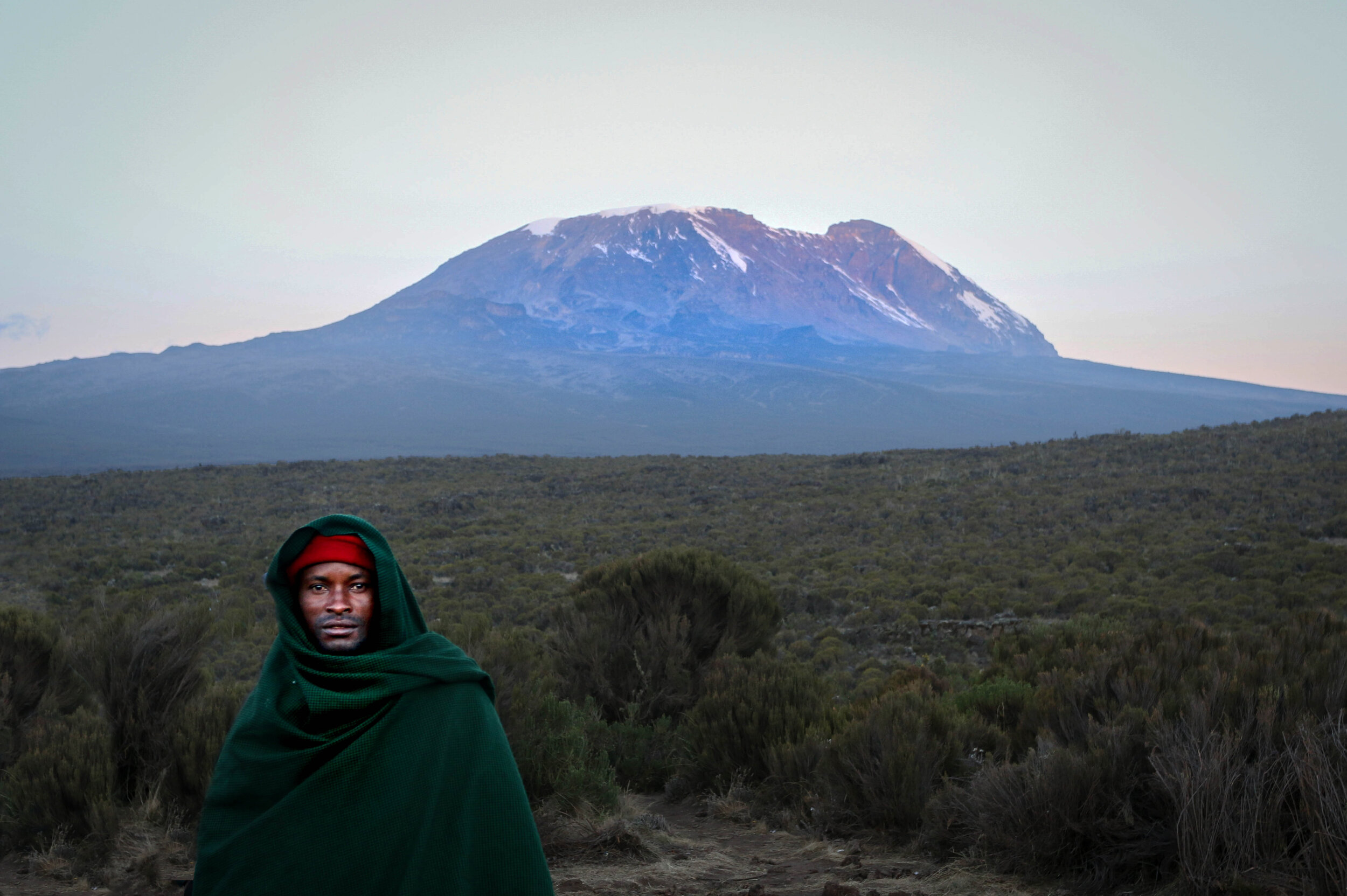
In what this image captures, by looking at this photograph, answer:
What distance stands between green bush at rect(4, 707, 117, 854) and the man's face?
10.1 ft

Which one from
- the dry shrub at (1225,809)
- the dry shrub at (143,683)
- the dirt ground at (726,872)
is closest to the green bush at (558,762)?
the dirt ground at (726,872)

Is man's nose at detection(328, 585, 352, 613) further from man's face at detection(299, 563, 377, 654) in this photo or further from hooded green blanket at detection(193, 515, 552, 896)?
hooded green blanket at detection(193, 515, 552, 896)

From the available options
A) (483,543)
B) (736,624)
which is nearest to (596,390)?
(483,543)

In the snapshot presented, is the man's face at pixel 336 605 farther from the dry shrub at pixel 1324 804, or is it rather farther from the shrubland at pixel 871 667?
the dry shrub at pixel 1324 804

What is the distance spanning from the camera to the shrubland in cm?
388

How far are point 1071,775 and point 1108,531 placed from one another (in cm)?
1495

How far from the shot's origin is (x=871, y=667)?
1041 cm

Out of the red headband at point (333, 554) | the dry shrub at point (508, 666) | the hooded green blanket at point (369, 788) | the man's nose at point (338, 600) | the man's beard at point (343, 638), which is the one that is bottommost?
the dry shrub at point (508, 666)

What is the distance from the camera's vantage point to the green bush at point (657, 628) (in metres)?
7.60

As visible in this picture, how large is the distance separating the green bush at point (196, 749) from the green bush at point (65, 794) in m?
0.32

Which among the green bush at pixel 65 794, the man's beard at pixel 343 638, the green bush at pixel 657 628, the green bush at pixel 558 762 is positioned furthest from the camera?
the green bush at pixel 657 628

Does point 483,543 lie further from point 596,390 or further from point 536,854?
point 596,390

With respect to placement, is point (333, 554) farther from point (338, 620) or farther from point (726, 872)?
point (726, 872)

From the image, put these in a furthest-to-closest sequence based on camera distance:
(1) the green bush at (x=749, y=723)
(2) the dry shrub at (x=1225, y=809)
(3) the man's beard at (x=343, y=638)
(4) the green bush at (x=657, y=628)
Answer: (4) the green bush at (x=657, y=628)
(1) the green bush at (x=749, y=723)
(2) the dry shrub at (x=1225, y=809)
(3) the man's beard at (x=343, y=638)
